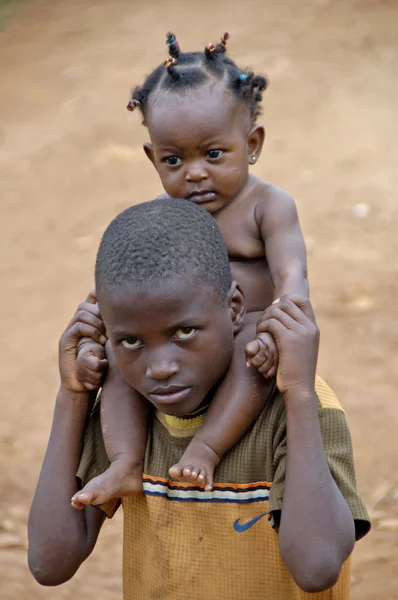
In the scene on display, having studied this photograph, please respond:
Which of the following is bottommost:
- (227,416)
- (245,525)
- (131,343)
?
(245,525)

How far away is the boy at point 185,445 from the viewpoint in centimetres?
199

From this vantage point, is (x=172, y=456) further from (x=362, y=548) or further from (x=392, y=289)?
(x=392, y=289)

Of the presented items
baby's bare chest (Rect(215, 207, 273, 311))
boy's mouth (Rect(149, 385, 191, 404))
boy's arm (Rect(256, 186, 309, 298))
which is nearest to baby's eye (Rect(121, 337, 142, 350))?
Result: boy's mouth (Rect(149, 385, 191, 404))

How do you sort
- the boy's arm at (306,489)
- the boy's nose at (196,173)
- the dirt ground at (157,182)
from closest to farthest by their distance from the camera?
1. the boy's arm at (306,489)
2. the boy's nose at (196,173)
3. the dirt ground at (157,182)

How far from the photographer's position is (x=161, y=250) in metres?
2.01

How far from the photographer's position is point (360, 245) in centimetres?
732

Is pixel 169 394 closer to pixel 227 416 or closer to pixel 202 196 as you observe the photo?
pixel 227 416

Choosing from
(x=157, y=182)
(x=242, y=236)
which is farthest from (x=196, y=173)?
(x=157, y=182)

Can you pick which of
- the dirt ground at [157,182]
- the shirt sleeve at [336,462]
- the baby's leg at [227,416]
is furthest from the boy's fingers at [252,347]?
the dirt ground at [157,182]

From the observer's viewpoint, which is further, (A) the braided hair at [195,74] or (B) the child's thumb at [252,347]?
(A) the braided hair at [195,74]

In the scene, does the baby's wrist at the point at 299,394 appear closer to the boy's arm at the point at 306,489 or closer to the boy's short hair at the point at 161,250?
the boy's arm at the point at 306,489

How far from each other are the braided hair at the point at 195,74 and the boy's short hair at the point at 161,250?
62 cm

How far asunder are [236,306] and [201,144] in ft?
1.99

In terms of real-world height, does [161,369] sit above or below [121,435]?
above
